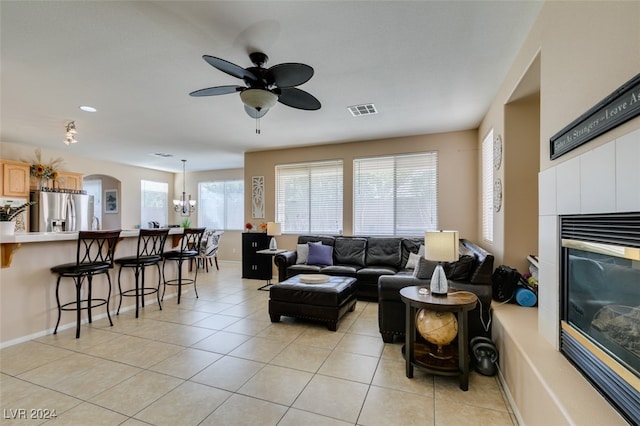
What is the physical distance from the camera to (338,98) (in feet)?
11.8

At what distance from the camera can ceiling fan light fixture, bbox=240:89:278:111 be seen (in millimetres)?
2365

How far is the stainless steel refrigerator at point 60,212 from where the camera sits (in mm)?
5711

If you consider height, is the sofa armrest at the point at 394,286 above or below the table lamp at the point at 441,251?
below

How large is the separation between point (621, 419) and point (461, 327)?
3.71ft

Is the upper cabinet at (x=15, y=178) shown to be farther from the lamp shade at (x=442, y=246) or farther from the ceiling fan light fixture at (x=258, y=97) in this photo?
the lamp shade at (x=442, y=246)

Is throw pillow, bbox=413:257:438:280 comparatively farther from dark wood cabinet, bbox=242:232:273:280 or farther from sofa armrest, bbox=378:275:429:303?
dark wood cabinet, bbox=242:232:273:280

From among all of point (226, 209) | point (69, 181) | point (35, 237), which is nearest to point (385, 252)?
point (35, 237)

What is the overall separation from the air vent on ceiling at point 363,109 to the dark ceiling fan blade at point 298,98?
1.29 meters

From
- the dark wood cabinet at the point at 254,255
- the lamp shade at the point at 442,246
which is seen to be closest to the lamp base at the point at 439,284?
the lamp shade at the point at 442,246

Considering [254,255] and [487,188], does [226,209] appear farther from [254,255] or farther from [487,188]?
[487,188]

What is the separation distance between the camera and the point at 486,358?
2.42m

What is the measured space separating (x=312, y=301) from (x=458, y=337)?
1632 millimetres

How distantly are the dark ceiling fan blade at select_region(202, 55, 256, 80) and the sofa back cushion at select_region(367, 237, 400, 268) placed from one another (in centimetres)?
364

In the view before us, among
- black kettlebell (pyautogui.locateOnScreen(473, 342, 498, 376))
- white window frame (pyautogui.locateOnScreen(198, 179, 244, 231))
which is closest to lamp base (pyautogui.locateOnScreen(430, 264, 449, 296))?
black kettlebell (pyautogui.locateOnScreen(473, 342, 498, 376))
